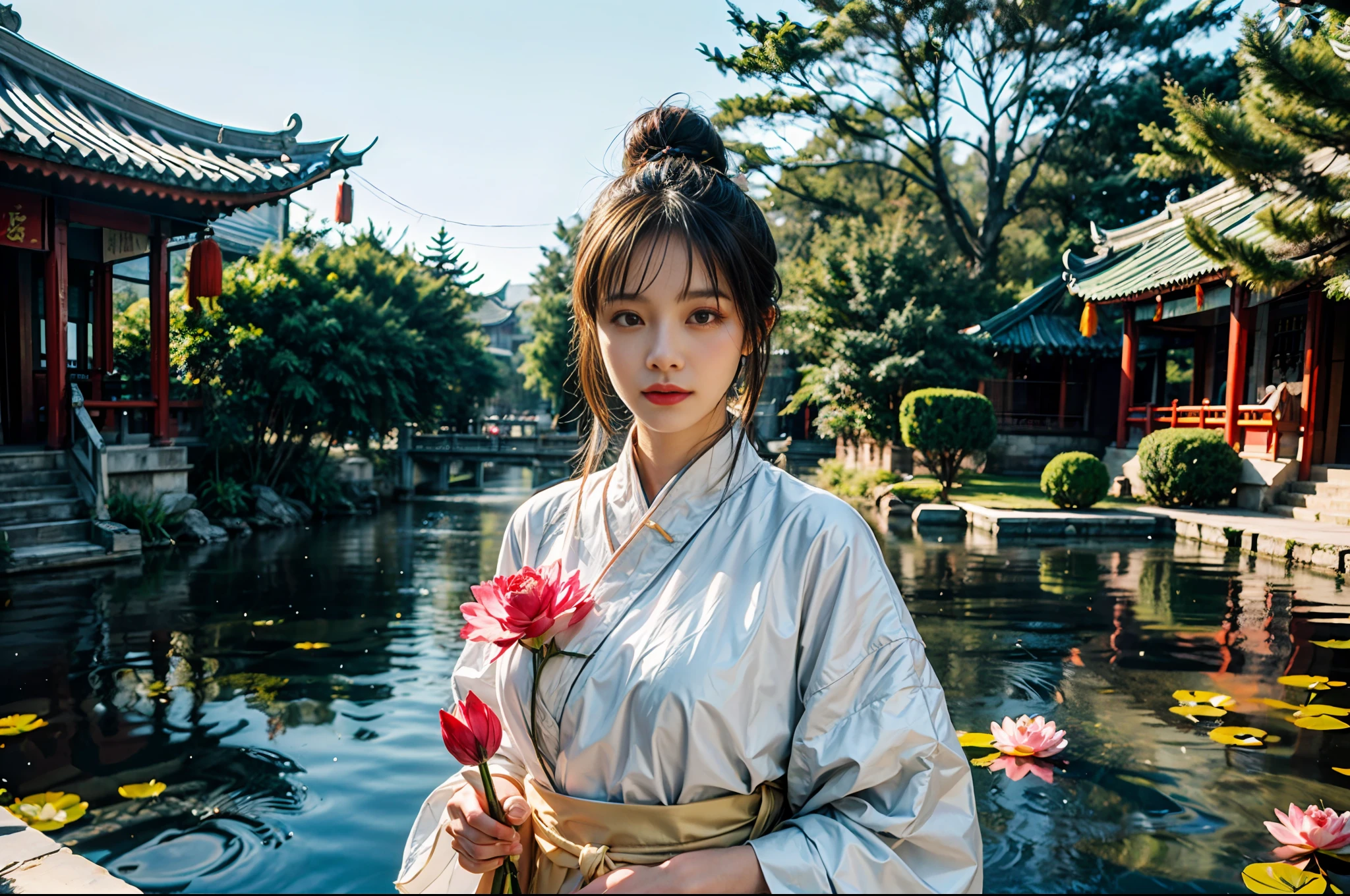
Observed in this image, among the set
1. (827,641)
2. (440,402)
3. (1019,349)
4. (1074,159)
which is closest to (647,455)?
(827,641)

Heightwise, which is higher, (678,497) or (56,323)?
(56,323)

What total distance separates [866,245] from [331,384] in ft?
33.7

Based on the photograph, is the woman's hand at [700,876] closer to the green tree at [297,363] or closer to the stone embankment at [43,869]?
the stone embankment at [43,869]

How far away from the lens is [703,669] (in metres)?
1.16

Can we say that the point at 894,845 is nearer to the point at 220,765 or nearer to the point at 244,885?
the point at 244,885

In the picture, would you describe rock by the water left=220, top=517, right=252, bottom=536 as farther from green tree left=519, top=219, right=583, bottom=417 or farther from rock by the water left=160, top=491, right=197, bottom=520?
green tree left=519, top=219, right=583, bottom=417

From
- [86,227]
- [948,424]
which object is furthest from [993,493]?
[86,227]

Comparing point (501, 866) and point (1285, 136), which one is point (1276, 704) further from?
point (1285, 136)

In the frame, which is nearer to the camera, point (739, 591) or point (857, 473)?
point (739, 591)

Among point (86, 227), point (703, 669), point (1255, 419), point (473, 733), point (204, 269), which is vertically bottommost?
point (473, 733)

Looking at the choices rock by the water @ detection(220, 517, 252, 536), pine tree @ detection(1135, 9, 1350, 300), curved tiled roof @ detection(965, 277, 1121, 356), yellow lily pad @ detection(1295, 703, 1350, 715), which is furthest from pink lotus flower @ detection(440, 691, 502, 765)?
curved tiled roof @ detection(965, 277, 1121, 356)

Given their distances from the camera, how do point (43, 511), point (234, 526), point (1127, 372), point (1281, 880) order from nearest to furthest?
point (1281, 880)
point (43, 511)
point (234, 526)
point (1127, 372)

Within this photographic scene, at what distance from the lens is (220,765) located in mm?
3662

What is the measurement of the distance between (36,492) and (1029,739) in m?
9.12
